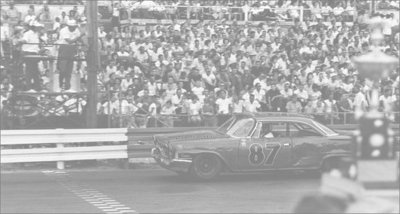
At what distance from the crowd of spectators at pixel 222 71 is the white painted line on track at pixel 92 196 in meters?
3.43

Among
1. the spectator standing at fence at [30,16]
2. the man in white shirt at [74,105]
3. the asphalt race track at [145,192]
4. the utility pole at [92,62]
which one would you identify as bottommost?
the asphalt race track at [145,192]

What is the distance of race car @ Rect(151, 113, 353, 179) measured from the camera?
14.5m

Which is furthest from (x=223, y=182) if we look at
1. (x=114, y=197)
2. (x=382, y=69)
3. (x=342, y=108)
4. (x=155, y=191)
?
(x=382, y=69)

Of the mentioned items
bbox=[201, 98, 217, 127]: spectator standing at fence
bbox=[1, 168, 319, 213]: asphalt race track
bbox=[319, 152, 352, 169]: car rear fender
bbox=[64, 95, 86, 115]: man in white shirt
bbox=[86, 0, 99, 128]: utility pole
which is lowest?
bbox=[1, 168, 319, 213]: asphalt race track

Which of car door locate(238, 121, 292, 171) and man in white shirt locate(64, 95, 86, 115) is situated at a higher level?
man in white shirt locate(64, 95, 86, 115)

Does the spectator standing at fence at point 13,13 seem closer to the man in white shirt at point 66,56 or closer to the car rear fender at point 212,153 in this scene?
the man in white shirt at point 66,56

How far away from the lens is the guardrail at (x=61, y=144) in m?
16.0

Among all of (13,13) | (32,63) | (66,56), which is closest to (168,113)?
(66,56)

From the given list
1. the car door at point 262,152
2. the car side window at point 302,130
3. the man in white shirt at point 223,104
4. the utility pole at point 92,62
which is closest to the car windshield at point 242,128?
the car door at point 262,152

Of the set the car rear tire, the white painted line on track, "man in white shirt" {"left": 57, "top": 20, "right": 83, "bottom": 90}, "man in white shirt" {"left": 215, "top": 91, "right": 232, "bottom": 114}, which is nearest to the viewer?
the white painted line on track

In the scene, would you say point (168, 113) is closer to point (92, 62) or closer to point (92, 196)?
point (92, 62)

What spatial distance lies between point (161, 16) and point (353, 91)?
698cm

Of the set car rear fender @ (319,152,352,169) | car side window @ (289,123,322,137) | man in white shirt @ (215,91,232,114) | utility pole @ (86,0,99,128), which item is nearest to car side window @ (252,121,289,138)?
car side window @ (289,123,322,137)

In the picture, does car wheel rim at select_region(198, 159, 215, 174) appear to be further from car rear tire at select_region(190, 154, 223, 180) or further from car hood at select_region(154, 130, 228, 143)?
car hood at select_region(154, 130, 228, 143)
